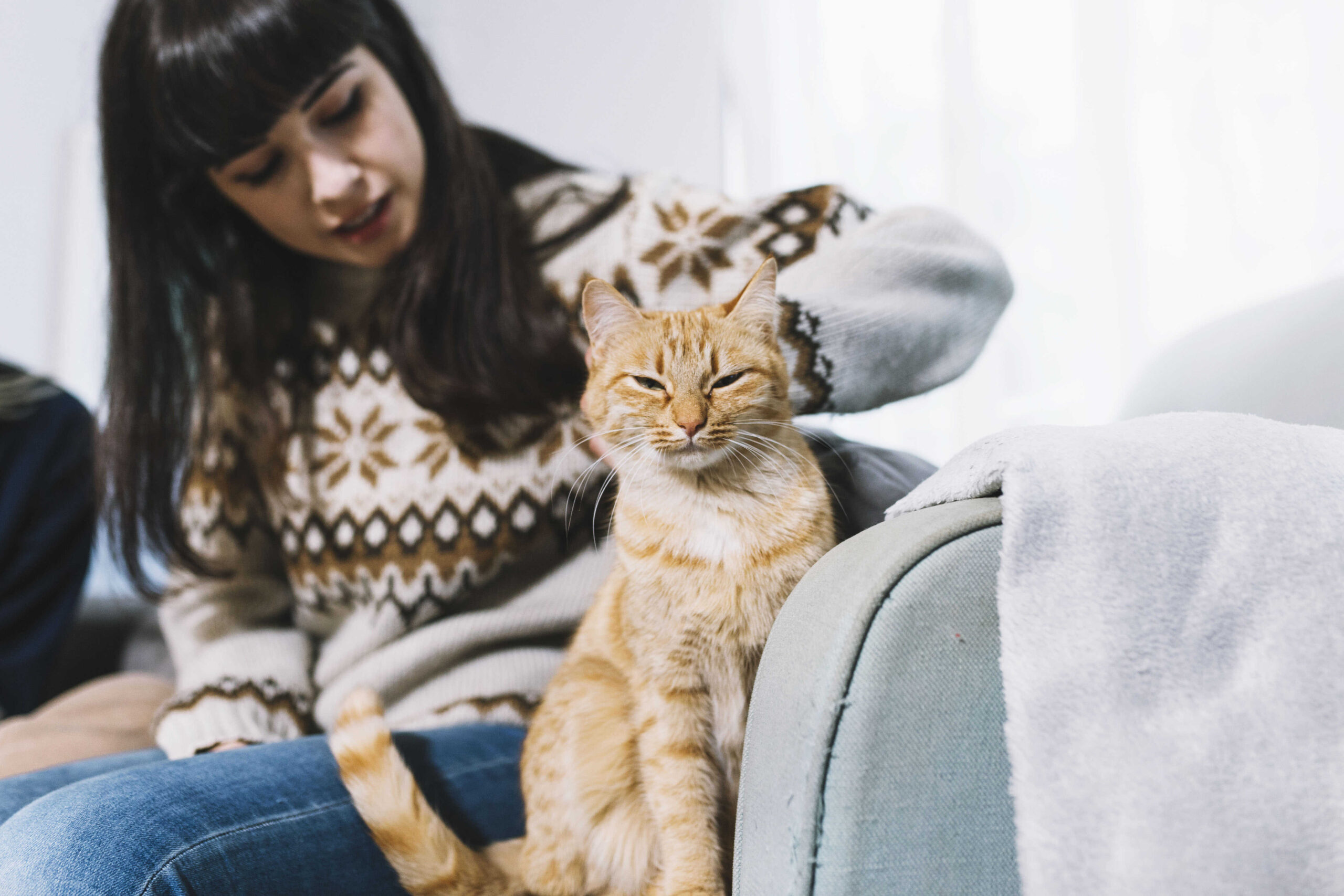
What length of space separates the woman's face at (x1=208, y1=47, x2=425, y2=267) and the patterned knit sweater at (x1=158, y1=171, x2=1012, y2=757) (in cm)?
18

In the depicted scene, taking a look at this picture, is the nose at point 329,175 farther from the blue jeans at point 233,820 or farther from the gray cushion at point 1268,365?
the gray cushion at point 1268,365

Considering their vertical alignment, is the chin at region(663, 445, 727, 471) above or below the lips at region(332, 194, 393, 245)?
below

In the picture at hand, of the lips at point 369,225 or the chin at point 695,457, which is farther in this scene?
the lips at point 369,225

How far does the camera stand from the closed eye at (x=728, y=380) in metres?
0.75

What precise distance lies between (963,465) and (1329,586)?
214mm

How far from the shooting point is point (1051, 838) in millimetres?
439

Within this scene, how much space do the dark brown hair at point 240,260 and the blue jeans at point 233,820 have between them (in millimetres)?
444

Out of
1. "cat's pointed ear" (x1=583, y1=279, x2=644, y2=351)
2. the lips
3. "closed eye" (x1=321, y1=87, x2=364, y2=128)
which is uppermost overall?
"closed eye" (x1=321, y1=87, x2=364, y2=128)

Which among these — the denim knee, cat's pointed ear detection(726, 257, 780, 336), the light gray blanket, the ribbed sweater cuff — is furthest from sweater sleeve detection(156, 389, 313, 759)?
the light gray blanket

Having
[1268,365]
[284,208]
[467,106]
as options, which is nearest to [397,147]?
[284,208]

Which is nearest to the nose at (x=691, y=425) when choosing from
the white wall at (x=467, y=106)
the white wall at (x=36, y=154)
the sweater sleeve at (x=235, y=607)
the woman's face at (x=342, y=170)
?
the woman's face at (x=342, y=170)

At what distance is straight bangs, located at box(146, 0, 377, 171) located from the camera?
99cm

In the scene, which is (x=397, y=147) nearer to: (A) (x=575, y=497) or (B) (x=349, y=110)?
(B) (x=349, y=110)

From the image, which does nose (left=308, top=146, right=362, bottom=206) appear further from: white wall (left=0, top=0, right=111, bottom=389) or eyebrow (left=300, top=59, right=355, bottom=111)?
white wall (left=0, top=0, right=111, bottom=389)
